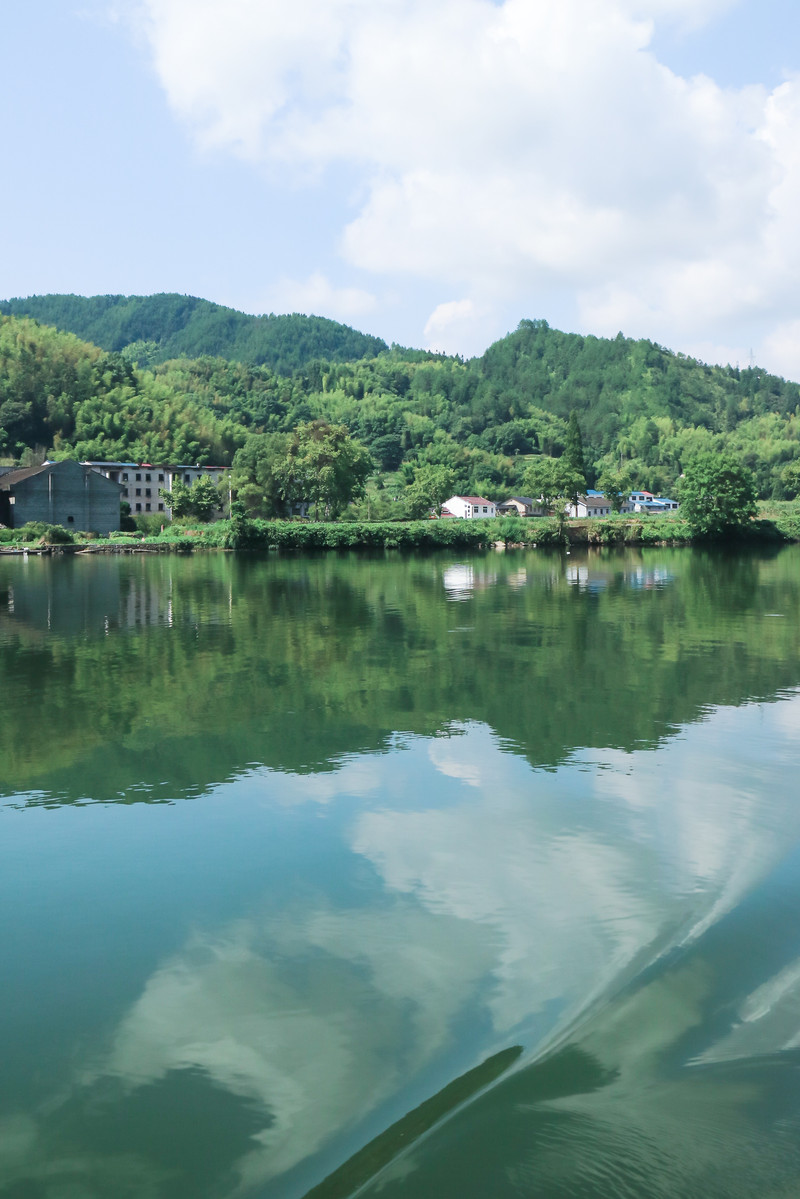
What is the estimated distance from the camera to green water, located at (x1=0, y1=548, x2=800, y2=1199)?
4988 millimetres

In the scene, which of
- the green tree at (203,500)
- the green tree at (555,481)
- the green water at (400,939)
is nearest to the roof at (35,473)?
the green tree at (203,500)

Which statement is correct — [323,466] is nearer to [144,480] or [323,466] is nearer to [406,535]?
[406,535]

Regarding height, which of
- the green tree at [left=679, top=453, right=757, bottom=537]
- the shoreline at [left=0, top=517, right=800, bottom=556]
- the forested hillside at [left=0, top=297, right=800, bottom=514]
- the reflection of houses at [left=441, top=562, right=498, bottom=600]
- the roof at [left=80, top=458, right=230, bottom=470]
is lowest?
the reflection of houses at [left=441, top=562, right=498, bottom=600]

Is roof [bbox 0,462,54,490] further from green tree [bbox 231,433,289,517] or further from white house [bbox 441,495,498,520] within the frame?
white house [bbox 441,495,498,520]

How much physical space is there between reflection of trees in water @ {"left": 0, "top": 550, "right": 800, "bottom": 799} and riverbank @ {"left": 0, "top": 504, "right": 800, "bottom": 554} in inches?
1416

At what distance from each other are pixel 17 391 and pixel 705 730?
128 m

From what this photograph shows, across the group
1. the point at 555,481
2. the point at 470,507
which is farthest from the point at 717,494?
the point at 470,507

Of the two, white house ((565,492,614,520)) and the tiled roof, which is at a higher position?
the tiled roof

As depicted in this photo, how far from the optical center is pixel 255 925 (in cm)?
752

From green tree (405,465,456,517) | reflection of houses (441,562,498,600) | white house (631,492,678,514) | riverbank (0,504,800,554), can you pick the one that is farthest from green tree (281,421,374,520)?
white house (631,492,678,514)

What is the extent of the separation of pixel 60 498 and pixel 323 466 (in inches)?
1020

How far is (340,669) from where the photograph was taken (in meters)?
19.2

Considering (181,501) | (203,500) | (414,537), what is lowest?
(414,537)

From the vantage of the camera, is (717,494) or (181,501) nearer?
(717,494)
